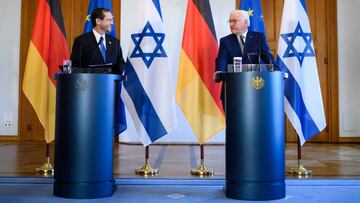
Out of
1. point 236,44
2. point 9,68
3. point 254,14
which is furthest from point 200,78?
point 9,68

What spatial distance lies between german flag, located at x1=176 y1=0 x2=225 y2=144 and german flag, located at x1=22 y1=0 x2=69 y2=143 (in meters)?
1.20

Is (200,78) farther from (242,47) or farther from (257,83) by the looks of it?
(257,83)

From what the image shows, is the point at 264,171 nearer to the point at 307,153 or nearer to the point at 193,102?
the point at 193,102

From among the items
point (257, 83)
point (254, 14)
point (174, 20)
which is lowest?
point (257, 83)

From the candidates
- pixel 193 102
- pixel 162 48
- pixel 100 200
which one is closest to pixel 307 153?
pixel 193 102

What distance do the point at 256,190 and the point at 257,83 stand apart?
2.24 ft

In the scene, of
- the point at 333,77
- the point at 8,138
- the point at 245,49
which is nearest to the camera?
the point at 245,49

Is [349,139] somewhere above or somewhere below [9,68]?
below

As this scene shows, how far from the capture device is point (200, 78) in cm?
331

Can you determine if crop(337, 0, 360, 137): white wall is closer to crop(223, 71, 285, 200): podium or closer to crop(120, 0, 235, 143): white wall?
crop(120, 0, 235, 143): white wall

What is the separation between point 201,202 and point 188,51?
152 centimetres

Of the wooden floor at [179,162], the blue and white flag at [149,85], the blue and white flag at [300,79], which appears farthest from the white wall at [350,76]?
the blue and white flag at [149,85]

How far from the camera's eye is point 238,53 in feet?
10.1

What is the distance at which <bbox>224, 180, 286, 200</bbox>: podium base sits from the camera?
2.33 m
